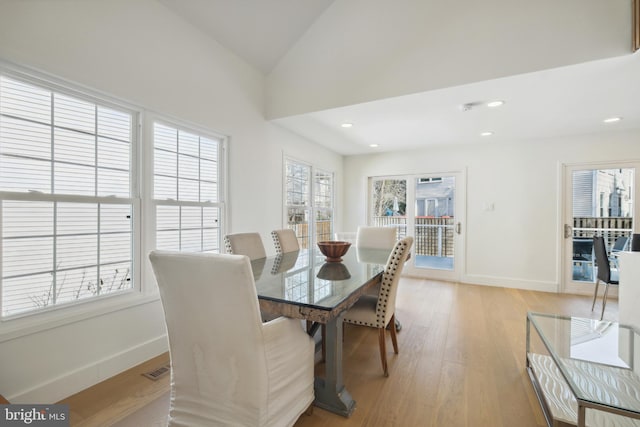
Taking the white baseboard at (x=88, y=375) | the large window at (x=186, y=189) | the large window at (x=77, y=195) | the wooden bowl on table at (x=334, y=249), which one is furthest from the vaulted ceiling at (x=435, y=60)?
the white baseboard at (x=88, y=375)

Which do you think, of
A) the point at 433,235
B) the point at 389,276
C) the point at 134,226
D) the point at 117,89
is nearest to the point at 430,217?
the point at 433,235

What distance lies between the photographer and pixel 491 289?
14.2 feet

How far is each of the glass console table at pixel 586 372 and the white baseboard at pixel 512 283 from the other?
98.2 inches

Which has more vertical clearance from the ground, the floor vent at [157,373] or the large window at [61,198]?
the large window at [61,198]

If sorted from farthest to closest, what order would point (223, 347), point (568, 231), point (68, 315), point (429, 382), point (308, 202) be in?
point (308, 202) < point (568, 231) < point (429, 382) < point (68, 315) < point (223, 347)

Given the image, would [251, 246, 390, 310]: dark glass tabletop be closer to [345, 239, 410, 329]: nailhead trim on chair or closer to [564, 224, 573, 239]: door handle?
[345, 239, 410, 329]: nailhead trim on chair

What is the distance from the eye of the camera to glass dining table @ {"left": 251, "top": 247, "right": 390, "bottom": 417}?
4.44 feet

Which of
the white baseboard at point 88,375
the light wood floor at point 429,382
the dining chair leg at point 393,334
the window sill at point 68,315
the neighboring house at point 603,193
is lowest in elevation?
the light wood floor at point 429,382

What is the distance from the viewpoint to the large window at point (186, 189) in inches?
94.8

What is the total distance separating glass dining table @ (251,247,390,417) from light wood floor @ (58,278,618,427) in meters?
0.13

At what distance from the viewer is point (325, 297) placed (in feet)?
4.69

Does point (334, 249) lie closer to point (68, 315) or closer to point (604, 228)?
point (68, 315)
